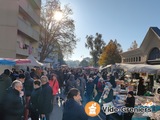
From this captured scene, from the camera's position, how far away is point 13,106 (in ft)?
20.1

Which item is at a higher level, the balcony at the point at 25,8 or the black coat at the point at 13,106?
the balcony at the point at 25,8

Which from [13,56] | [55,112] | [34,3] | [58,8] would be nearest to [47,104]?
[55,112]

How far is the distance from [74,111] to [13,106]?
6.19 ft

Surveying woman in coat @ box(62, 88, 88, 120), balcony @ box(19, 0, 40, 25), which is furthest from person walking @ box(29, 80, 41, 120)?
balcony @ box(19, 0, 40, 25)

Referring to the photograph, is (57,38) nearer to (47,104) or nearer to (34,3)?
(34,3)

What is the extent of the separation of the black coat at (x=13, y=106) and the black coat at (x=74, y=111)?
5.20ft

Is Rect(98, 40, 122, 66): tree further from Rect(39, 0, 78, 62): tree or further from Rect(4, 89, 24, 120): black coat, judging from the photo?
Rect(4, 89, 24, 120): black coat

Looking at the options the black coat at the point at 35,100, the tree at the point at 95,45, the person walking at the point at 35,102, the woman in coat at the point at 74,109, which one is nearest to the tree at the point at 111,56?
the tree at the point at 95,45

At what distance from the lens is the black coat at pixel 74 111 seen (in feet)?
15.8

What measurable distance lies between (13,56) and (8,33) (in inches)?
105

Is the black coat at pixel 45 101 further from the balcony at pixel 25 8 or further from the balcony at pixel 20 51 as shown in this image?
the balcony at pixel 25 8

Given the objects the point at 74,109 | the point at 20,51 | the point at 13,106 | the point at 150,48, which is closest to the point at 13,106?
the point at 13,106

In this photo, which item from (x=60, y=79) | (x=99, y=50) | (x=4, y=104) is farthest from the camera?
(x=99, y=50)

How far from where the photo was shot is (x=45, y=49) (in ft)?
171
